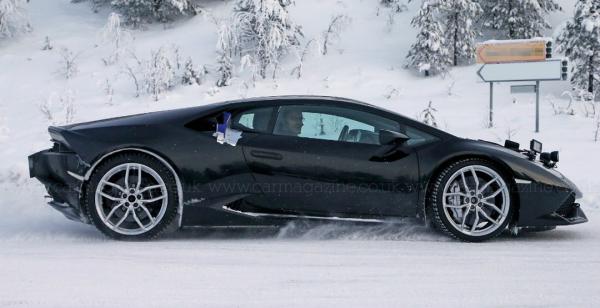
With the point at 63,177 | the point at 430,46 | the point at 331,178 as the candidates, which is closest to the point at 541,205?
the point at 331,178

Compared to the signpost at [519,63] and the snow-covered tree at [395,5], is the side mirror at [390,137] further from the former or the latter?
the snow-covered tree at [395,5]

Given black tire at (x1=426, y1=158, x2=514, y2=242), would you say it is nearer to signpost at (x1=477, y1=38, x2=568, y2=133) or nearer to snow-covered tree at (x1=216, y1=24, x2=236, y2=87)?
signpost at (x1=477, y1=38, x2=568, y2=133)

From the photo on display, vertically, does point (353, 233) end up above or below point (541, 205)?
below

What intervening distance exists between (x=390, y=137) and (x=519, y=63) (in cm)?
706

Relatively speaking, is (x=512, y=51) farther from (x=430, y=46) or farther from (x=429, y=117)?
(x=430, y=46)

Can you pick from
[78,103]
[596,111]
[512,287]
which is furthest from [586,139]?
[78,103]

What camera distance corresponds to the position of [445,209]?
4402 millimetres

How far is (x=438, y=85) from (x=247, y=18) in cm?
421

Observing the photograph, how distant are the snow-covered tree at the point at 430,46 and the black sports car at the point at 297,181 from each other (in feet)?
28.5

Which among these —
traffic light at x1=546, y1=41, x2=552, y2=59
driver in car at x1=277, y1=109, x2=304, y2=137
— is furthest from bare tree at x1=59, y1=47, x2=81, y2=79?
driver in car at x1=277, y1=109, x2=304, y2=137

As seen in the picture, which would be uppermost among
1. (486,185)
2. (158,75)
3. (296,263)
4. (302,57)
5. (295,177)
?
(302,57)

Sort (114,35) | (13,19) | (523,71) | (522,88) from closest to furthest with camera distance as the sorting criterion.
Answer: (523,71) → (522,88) → (114,35) → (13,19)

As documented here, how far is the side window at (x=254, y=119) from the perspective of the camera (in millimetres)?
4563

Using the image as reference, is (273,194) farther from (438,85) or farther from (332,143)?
(438,85)
